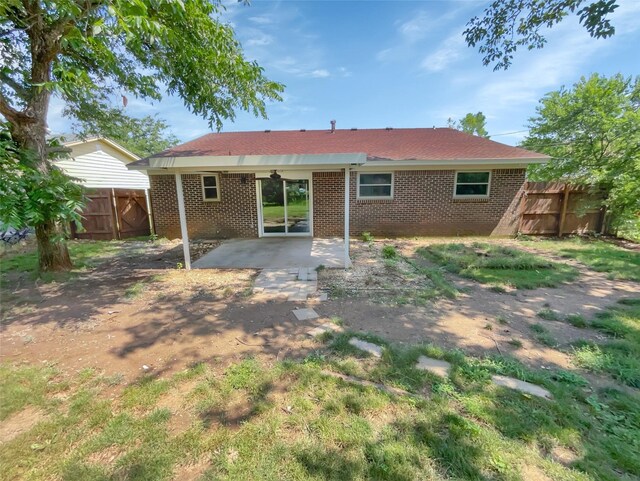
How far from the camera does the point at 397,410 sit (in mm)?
Answer: 2297

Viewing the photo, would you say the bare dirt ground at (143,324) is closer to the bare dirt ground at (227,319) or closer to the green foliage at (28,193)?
the bare dirt ground at (227,319)

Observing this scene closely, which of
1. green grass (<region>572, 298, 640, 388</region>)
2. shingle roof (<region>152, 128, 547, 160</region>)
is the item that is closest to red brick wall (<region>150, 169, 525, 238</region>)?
shingle roof (<region>152, 128, 547, 160</region>)

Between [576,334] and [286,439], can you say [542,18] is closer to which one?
[576,334]

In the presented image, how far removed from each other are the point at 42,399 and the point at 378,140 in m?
11.7

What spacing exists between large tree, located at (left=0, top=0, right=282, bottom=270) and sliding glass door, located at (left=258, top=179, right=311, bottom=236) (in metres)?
2.99

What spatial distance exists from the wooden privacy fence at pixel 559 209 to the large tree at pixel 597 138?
16.2 inches

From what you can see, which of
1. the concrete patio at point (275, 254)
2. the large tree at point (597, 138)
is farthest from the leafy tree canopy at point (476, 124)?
the concrete patio at point (275, 254)

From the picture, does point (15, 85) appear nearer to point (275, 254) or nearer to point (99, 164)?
point (275, 254)

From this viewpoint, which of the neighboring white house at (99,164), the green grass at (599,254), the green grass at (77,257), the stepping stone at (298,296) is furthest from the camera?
the neighboring white house at (99,164)

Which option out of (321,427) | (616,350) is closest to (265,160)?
(321,427)

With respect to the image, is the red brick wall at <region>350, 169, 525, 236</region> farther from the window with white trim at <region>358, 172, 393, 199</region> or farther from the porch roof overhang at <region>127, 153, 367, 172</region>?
the porch roof overhang at <region>127, 153, 367, 172</region>

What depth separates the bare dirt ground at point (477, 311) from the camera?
3365 mm

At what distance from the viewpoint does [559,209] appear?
10.0 m

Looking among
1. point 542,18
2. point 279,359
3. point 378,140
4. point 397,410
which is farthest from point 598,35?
point 378,140
